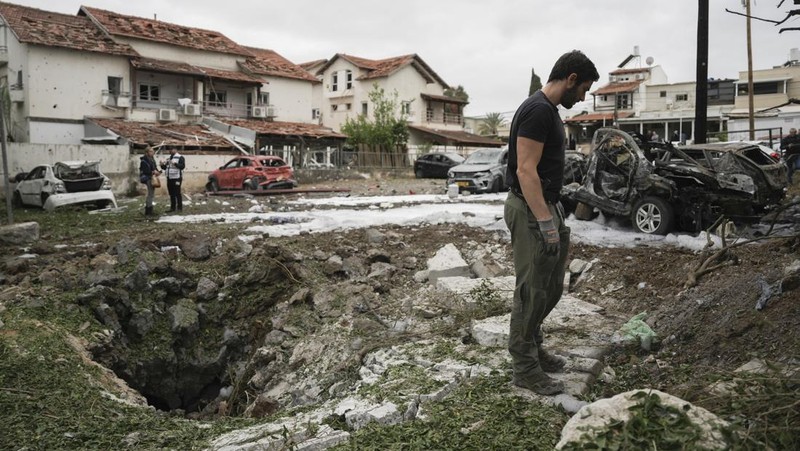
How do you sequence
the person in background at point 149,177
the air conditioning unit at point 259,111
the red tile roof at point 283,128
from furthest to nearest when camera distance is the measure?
1. the air conditioning unit at point 259,111
2. the red tile roof at point 283,128
3. the person in background at point 149,177

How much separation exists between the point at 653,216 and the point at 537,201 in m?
6.80

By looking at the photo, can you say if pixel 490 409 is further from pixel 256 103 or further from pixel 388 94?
pixel 388 94

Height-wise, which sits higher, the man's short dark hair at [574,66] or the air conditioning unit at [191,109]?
the air conditioning unit at [191,109]

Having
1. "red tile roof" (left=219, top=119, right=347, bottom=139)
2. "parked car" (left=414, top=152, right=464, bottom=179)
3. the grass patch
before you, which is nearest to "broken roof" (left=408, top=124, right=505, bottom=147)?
"red tile roof" (left=219, top=119, right=347, bottom=139)

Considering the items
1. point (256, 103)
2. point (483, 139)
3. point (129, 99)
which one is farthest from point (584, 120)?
point (129, 99)

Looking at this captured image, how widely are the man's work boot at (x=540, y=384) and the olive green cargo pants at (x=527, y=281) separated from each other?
0.03m

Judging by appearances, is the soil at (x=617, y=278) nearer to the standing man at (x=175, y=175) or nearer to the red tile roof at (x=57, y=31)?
the standing man at (x=175, y=175)

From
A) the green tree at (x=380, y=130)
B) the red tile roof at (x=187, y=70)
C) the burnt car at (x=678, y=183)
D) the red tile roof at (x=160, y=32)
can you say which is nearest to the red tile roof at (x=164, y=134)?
the red tile roof at (x=187, y=70)

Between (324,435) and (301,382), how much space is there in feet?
7.25

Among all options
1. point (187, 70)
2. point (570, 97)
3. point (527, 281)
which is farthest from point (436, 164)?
point (527, 281)

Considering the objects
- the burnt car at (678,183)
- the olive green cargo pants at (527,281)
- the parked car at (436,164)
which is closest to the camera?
the olive green cargo pants at (527,281)

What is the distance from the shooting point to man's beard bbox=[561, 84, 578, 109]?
387 cm

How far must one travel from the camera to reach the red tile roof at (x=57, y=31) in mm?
28938

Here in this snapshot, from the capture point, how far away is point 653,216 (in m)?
9.77
